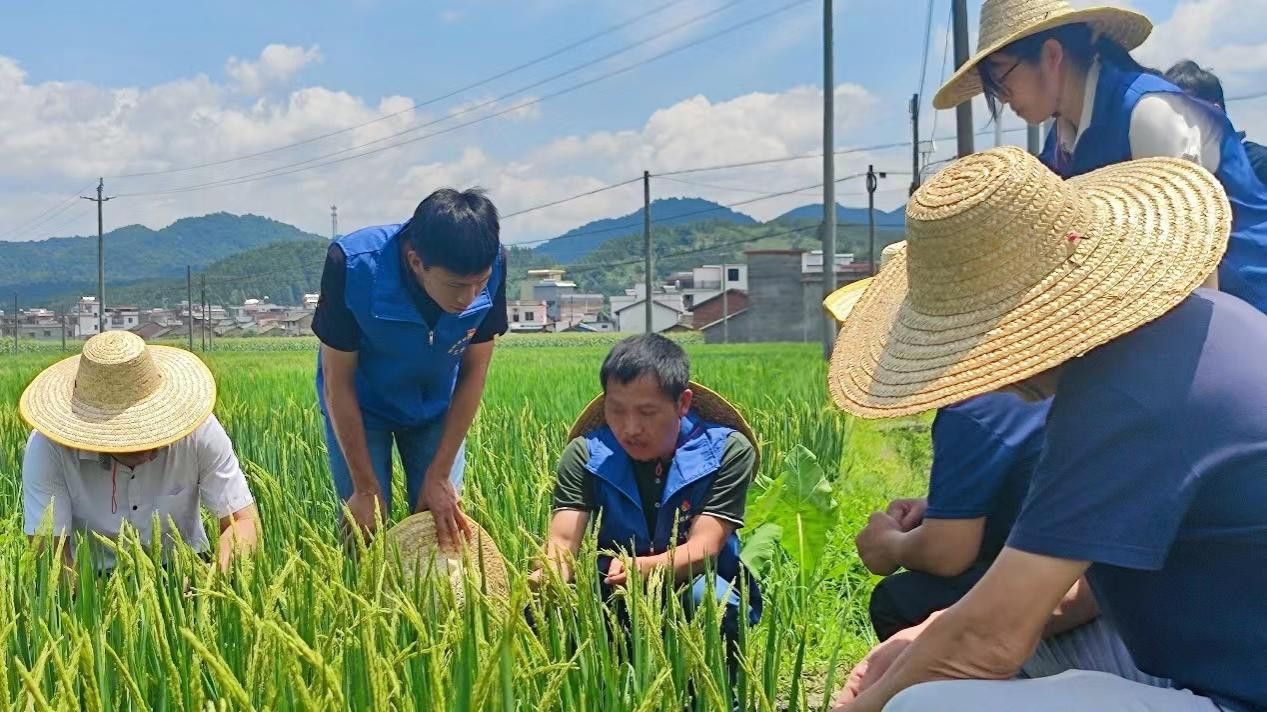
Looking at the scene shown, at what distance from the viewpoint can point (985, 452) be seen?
195 centimetres

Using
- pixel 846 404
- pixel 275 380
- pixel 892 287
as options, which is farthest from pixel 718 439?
pixel 275 380

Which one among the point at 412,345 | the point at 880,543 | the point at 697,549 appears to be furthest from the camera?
the point at 412,345

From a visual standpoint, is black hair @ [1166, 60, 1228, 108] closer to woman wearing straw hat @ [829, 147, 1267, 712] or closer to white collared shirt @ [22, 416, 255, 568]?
woman wearing straw hat @ [829, 147, 1267, 712]

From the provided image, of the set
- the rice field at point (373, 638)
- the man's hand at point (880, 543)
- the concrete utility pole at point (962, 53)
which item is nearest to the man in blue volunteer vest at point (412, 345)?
the rice field at point (373, 638)

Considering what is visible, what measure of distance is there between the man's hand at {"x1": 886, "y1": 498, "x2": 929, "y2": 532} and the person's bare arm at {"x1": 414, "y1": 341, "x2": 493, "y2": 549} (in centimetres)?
103

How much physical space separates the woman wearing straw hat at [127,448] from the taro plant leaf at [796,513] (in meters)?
1.28

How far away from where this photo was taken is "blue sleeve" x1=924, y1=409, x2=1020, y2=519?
6.40 ft

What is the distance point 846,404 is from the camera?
154 centimetres

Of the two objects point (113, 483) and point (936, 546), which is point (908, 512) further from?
point (113, 483)

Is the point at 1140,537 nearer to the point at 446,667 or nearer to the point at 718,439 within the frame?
the point at 446,667

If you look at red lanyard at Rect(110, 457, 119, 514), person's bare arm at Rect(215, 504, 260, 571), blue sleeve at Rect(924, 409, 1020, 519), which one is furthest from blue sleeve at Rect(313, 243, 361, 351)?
blue sleeve at Rect(924, 409, 1020, 519)

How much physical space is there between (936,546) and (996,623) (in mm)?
674

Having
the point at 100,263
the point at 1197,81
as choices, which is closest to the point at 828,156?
the point at 1197,81

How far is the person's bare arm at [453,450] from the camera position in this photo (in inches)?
107
